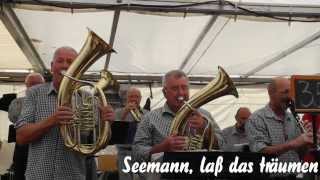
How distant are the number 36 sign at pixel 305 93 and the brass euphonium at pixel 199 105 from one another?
436 mm

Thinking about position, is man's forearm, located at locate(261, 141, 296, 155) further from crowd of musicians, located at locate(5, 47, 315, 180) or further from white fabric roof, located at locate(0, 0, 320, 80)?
white fabric roof, located at locate(0, 0, 320, 80)

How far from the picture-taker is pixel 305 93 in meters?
3.44

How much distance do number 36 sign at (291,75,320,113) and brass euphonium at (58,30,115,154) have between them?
4.25 feet

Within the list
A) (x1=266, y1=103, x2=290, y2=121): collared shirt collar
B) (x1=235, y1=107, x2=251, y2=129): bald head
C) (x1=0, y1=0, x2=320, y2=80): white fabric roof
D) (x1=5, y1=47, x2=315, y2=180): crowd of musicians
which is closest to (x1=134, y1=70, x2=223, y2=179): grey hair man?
(x1=5, y1=47, x2=315, y2=180): crowd of musicians

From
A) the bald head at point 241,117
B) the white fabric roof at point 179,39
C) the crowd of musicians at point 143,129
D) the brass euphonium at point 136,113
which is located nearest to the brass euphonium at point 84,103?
the crowd of musicians at point 143,129

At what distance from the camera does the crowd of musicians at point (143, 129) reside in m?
3.24

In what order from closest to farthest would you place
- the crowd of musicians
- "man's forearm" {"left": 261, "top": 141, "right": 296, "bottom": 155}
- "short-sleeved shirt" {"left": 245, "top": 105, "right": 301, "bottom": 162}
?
the crowd of musicians → "man's forearm" {"left": 261, "top": 141, "right": 296, "bottom": 155} → "short-sleeved shirt" {"left": 245, "top": 105, "right": 301, "bottom": 162}

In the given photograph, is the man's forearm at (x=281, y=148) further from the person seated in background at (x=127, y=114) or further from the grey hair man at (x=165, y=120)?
the person seated in background at (x=127, y=114)

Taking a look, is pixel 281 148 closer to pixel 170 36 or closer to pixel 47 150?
pixel 47 150

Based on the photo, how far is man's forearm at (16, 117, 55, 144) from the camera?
3072 mm

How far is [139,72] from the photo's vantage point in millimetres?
8711

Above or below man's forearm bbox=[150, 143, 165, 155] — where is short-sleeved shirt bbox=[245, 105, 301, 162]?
above

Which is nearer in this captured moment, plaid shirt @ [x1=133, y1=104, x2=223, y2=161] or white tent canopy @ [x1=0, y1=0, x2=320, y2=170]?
plaid shirt @ [x1=133, y1=104, x2=223, y2=161]

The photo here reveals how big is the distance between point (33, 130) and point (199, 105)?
3.64ft
